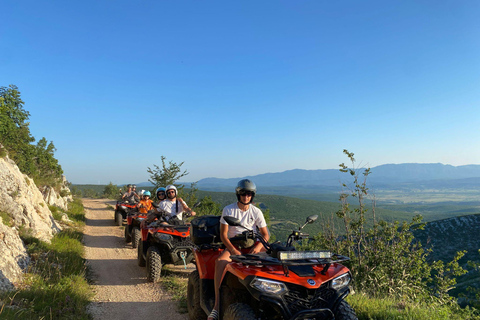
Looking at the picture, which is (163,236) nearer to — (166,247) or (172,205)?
(166,247)

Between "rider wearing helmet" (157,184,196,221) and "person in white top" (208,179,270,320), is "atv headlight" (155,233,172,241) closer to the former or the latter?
"rider wearing helmet" (157,184,196,221)

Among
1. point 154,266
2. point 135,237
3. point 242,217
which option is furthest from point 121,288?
point 135,237

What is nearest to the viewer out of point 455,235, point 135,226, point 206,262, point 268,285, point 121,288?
point 268,285

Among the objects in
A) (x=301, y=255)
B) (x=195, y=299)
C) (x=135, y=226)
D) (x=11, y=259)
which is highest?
(x=301, y=255)

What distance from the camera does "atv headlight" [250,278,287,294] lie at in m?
2.77

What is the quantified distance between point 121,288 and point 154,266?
80cm

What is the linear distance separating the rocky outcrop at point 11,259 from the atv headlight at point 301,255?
5.04 meters

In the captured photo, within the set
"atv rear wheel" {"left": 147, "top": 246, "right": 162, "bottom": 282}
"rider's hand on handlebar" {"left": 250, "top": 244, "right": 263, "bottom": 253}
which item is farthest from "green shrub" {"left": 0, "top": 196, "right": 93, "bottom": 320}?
"rider's hand on handlebar" {"left": 250, "top": 244, "right": 263, "bottom": 253}

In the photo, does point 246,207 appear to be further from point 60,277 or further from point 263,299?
point 60,277

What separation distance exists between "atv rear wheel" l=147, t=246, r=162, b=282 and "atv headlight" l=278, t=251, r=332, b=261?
4.63 meters

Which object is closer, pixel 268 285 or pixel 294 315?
pixel 294 315

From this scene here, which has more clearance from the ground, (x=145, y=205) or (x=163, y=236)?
(x=145, y=205)

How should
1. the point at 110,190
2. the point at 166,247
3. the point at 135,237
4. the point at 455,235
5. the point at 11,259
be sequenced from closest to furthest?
the point at 11,259
the point at 166,247
the point at 135,237
the point at 455,235
the point at 110,190

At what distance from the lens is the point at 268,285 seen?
2.79 m
